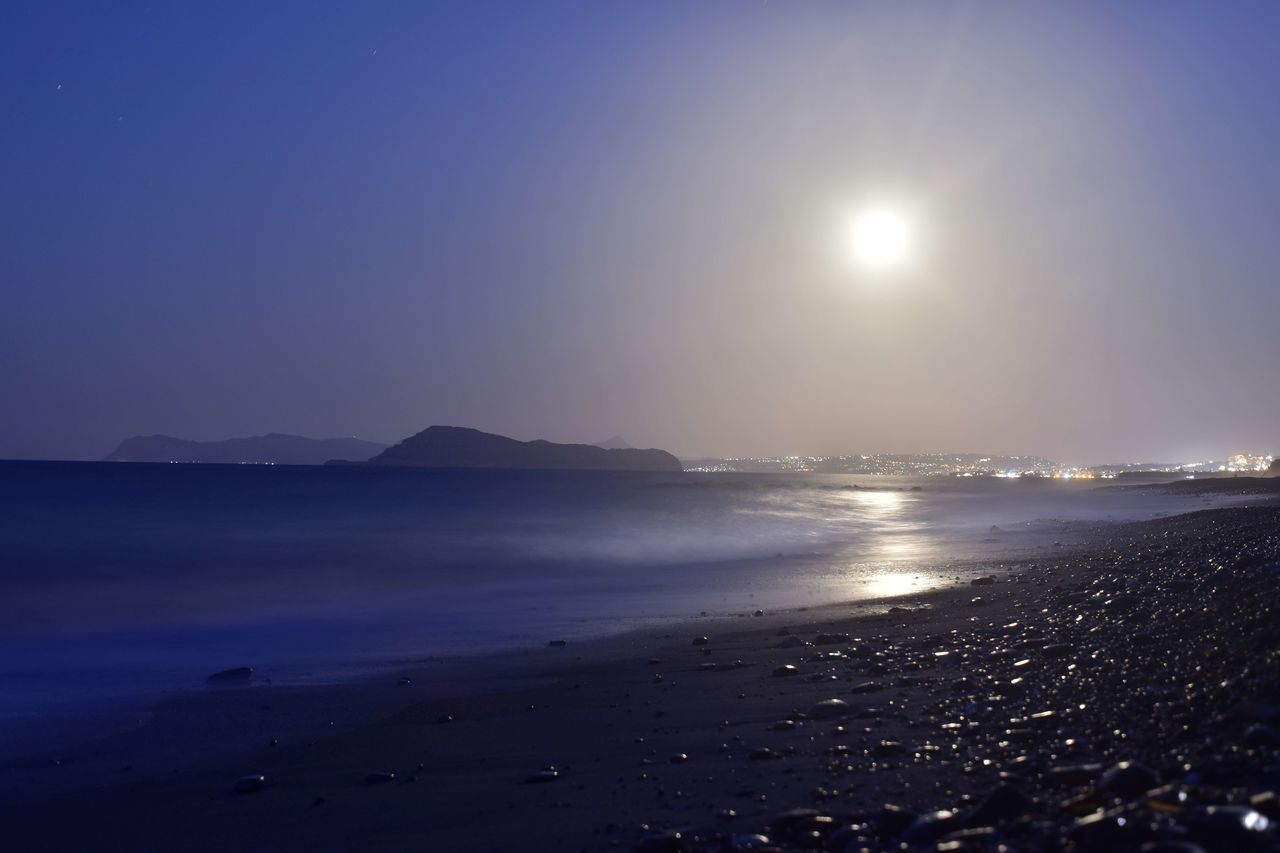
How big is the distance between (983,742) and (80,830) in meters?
5.20

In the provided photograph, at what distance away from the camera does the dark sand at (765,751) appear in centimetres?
395

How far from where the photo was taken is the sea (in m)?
11.1

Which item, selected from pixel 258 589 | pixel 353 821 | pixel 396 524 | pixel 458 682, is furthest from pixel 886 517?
pixel 353 821

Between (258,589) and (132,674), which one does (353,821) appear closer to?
(132,674)

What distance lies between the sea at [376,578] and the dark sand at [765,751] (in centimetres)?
201

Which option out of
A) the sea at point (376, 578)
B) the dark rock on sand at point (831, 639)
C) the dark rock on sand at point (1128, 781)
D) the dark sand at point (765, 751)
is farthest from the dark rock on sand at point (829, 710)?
the sea at point (376, 578)

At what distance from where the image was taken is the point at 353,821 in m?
5.16

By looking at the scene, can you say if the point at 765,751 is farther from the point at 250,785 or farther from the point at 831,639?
the point at 831,639

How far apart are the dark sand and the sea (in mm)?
2005

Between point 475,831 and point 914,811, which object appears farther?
point 475,831

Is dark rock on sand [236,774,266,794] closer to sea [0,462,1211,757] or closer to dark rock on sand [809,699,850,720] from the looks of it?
sea [0,462,1211,757]

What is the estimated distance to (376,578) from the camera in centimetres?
2088

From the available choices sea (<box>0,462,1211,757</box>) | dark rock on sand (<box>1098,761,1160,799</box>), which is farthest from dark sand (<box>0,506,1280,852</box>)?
sea (<box>0,462,1211,757</box>)

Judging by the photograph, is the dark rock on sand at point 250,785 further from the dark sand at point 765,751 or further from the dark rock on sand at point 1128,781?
the dark rock on sand at point 1128,781
